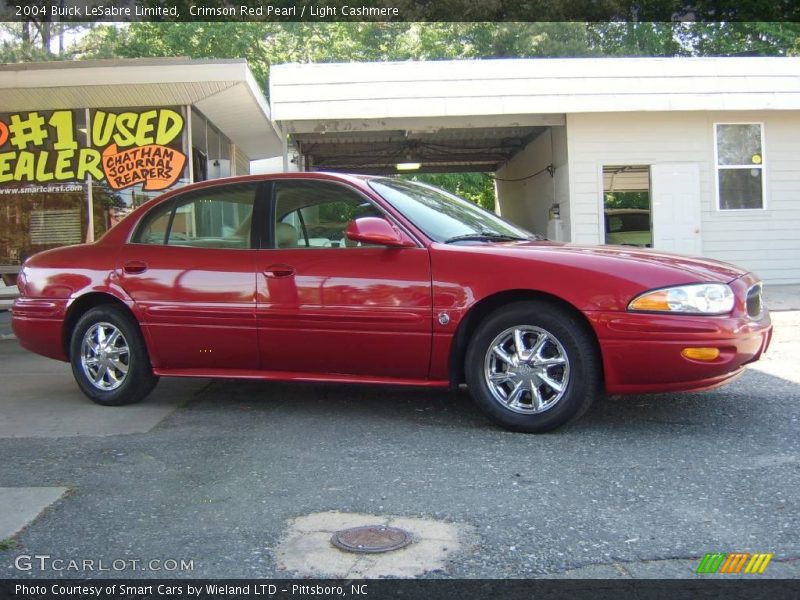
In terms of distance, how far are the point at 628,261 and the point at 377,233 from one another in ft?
4.90

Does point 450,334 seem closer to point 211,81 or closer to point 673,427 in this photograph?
point 673,427

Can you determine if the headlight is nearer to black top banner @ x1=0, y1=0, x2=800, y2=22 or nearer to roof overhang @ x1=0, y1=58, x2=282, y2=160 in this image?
roof overhang @ x1=0, y1=58, x2=282, y2=160

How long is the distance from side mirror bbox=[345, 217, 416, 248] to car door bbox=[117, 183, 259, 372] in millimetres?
828

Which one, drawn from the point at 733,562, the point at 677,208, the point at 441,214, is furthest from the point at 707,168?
the point at 733,562

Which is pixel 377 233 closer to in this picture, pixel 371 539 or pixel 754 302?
pixel 371 539

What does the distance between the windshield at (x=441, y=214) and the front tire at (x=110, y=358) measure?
6.71 feet

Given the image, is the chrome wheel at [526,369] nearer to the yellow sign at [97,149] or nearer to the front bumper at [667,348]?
the front bumper at [667,348]

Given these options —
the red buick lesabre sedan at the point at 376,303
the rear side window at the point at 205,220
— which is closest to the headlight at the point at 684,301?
the red buick lesabre sedan at the point at 376,303

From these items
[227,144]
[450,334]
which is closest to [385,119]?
[227,144]

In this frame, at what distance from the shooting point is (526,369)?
178 inches

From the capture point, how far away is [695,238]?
522 inches

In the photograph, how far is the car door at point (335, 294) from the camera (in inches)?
188

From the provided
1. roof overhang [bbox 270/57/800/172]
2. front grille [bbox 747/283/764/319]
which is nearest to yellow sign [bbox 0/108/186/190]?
roof overhang [bbox 270/57/800/172]

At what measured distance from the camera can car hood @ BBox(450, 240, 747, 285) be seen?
438 cm
